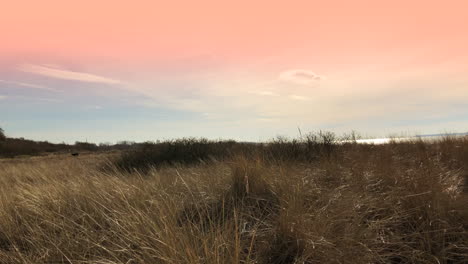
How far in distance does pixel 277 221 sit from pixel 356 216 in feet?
2.75

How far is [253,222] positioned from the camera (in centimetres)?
330

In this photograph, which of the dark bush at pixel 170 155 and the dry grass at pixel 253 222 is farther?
the dark bush at pixel 170 155

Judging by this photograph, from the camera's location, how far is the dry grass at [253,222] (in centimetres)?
248

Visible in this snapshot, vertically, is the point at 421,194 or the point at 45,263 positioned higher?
the point at 421,194

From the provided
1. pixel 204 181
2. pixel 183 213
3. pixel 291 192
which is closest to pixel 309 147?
pixel 204 181

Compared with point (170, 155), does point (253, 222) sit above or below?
below

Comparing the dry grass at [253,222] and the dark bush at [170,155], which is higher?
the dark bush at [170,155]

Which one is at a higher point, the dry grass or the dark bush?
the dark bush

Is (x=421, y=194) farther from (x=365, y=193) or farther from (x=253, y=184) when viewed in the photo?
(x=253, y=184)

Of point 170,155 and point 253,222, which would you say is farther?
point 170,155

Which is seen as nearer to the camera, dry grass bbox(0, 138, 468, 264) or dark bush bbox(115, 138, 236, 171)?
dry grass bbox(0, 138, 468, 264)

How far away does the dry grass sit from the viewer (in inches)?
97.5

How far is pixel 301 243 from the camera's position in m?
2.58

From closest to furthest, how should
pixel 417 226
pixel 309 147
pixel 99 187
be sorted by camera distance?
1. pixel 417 226
2. pixel 99 187
3. pixel 309 147
